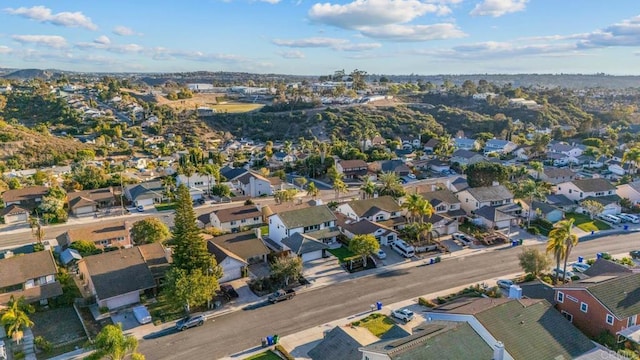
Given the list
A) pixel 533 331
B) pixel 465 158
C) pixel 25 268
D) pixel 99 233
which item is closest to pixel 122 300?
pixel 25 268

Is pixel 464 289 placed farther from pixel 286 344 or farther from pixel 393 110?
pixel 393 110

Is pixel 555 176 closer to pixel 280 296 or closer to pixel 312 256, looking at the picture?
pixel 312 256

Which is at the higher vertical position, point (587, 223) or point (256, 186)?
point (256, 186)

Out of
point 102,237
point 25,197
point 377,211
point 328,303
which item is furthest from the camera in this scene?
point 25,197

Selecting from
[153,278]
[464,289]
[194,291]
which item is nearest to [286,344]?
[194,291]

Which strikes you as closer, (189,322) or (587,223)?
(189,322)

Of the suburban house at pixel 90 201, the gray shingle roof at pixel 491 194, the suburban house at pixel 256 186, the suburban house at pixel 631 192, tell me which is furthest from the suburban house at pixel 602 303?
the suburban house at pixel 90 201

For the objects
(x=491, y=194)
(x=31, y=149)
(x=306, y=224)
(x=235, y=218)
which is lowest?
(x=235, y=218)
